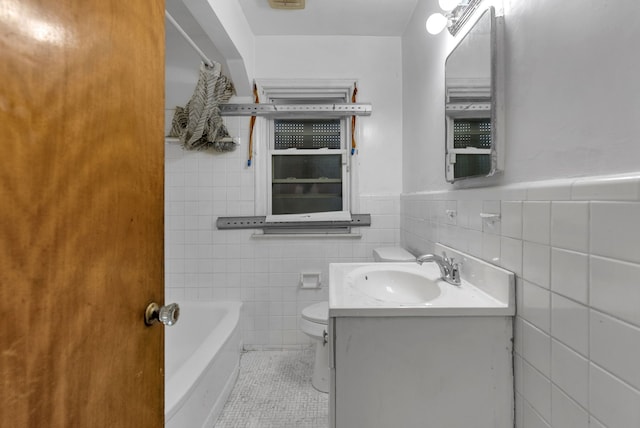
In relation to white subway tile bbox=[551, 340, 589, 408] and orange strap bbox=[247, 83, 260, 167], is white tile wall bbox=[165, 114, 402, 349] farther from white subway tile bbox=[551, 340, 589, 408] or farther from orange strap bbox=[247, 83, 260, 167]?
white subway tile bbox=[551, 340, 589, 408]

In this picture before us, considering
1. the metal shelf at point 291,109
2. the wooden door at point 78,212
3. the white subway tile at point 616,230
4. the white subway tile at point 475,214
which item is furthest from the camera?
the metal shelf at point 291,109

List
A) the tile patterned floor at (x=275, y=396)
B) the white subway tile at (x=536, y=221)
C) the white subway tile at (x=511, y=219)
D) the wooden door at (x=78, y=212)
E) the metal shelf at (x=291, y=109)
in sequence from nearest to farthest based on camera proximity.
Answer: the wooden door at (x=78, y=212), the white subway tile at (x=536, y=221), the white subway tile at (x=511, y=219), the tile patterned floor at (x=275, y=396), the metal shelf at (x=291, y=109)

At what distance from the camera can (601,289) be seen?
0.61 metres

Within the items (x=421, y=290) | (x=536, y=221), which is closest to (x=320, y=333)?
(x=421, y=290)

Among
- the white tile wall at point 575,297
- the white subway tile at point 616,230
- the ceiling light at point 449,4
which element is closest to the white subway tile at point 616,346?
the white tile wall at point 575,297

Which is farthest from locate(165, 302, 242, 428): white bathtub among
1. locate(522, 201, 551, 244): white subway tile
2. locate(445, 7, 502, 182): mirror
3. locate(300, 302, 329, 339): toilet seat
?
locate(445, 7, 502, 182): mirror

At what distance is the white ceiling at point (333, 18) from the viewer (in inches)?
74.6

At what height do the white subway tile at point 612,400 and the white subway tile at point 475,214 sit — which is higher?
the white subway tile at point 475,214

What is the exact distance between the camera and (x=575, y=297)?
0.68m

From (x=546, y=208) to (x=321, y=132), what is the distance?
1.82 meters

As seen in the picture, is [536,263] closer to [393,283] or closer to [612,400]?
[612,400]

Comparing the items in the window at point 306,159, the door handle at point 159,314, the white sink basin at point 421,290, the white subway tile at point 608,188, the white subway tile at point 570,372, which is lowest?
the white subway tile at point 570,372

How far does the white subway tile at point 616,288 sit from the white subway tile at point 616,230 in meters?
0.02

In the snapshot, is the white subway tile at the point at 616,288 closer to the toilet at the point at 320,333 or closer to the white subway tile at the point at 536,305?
the white subway tile at the point at 536,305
